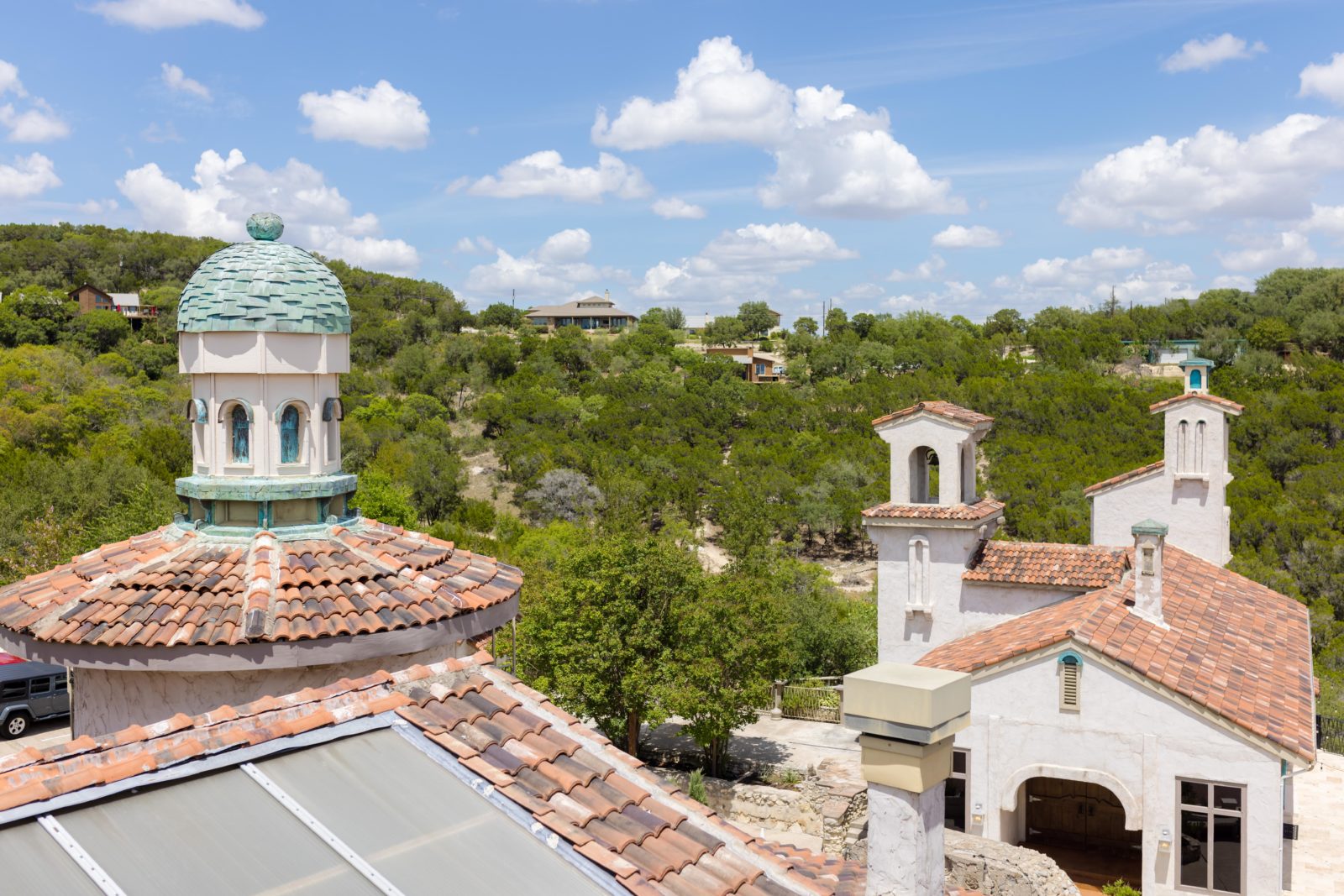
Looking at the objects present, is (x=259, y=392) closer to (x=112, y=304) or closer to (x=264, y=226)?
(x=264, y=226)

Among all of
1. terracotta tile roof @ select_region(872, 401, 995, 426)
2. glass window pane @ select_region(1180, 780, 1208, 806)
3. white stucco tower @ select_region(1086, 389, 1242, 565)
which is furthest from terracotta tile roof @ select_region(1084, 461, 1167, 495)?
glass window pane @ select_region(1180, 780, 1208, 806)

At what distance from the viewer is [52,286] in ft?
293

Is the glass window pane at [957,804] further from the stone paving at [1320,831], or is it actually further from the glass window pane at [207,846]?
the glass window pane at [207,846]

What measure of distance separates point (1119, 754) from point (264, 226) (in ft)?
40.6

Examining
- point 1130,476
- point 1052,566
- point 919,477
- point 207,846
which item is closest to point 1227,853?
point 1052,566

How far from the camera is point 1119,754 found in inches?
543

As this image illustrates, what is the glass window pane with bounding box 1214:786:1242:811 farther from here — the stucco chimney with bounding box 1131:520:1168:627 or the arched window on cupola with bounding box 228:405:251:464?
the arched window on cupola with bounding box 228:405:251:464

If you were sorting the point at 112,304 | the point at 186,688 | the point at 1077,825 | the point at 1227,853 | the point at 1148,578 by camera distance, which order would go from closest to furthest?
the point at 186,688, the point at 1227,853, the point at 1148,578, the point at 1077,825, the point at 112,304

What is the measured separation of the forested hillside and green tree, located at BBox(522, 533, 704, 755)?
195mm

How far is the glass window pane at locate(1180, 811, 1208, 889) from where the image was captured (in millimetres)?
13516

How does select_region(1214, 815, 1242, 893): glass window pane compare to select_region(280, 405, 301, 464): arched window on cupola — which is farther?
select_region(1214, 815, 1242, 893): glass window pane

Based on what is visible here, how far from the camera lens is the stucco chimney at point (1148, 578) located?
1524 centimetres

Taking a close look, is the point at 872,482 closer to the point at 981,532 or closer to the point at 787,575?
the point at 787,575

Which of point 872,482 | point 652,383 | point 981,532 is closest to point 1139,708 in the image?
point 981,532
